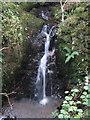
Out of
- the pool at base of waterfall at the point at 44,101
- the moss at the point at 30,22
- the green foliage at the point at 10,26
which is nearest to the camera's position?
the pool at base of waterfall at the point at 44,101

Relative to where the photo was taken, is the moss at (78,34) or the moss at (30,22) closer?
the moss at (78,34)

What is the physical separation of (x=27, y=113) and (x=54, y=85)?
120 cm

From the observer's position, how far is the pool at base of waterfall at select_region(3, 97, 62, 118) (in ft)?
20.9

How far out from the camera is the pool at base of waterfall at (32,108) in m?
6.38

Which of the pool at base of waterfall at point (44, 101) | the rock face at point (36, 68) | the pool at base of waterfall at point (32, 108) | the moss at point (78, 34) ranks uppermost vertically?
the moss at point (78, 34)

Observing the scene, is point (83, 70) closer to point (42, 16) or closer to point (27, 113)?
point (27, 113)

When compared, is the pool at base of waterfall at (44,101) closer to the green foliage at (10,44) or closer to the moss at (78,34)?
the green foliage at (10,44)

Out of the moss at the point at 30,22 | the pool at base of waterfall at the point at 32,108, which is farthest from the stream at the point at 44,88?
the moss at the point at 30,22

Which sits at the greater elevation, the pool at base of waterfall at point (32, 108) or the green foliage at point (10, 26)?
the green foliage at point (10, 26)

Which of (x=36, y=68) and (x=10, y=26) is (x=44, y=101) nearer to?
(x=36, y=68)

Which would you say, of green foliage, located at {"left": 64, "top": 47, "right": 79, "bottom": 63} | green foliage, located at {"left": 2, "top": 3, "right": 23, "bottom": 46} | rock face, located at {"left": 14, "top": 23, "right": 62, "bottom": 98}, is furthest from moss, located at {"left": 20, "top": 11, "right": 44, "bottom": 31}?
green foliage, located at {"left": 64, "top": 47, "right": 79, "bottom": 63}

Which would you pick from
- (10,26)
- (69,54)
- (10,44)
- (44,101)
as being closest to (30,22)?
(10,26)

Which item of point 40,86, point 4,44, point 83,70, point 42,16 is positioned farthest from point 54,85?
point 42,16

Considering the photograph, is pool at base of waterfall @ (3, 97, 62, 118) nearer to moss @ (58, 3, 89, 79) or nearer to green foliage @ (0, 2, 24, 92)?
green foliage @ (0, 2, 24, 92)
